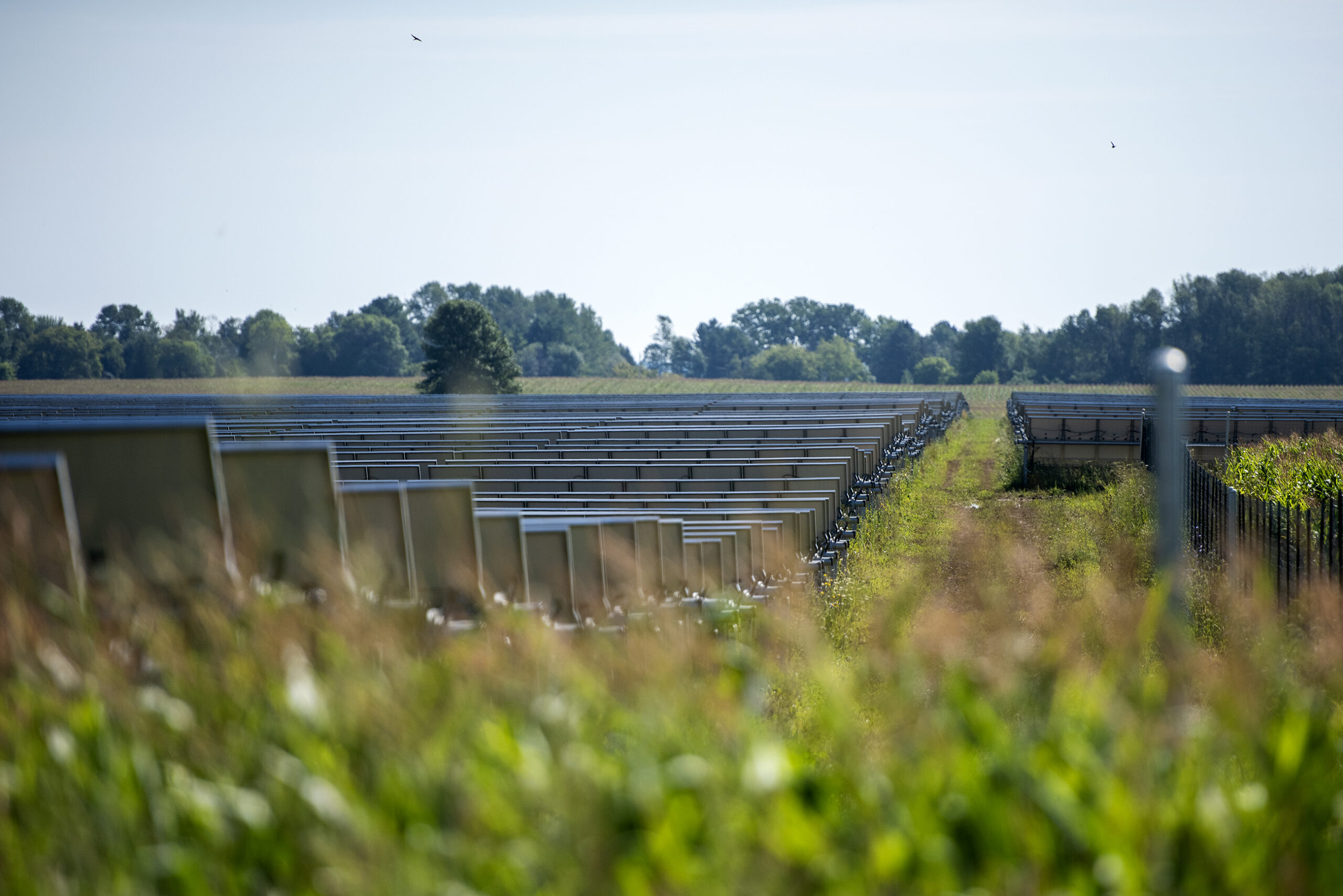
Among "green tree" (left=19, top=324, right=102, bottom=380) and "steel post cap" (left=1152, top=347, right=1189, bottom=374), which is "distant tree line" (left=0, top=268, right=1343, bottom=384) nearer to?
"green tree" (left=19, top=324, right=102, bottom=380)

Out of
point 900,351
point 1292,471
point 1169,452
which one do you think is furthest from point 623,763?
point 900,351

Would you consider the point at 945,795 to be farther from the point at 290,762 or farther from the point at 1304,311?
the point at 1304,311

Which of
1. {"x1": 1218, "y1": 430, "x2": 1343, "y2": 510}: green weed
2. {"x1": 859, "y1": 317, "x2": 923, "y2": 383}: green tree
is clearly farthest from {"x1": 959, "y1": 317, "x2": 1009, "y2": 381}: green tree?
{"x1": 1218, "y1": 430, "x2": 1343, "y2": 510}: green weed

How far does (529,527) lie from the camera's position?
819 cm

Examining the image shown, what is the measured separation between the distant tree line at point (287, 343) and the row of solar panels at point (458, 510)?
73.1 metres

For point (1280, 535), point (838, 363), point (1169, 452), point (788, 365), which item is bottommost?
point (838, 363)

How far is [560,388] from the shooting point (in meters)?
82.7

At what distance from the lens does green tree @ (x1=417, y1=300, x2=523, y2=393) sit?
80625mm

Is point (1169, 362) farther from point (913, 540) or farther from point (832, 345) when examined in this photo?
point (832, 345)

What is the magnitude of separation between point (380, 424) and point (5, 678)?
92.0 ft

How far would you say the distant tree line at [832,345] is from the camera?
337 feet

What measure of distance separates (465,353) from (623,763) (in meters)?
80.9

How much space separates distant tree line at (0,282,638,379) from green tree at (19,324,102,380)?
82mm

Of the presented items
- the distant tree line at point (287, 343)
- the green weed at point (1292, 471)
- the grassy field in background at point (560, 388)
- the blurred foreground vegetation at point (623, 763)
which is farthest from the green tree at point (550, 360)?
the blurred foreground vegetation at point (623, 763)
